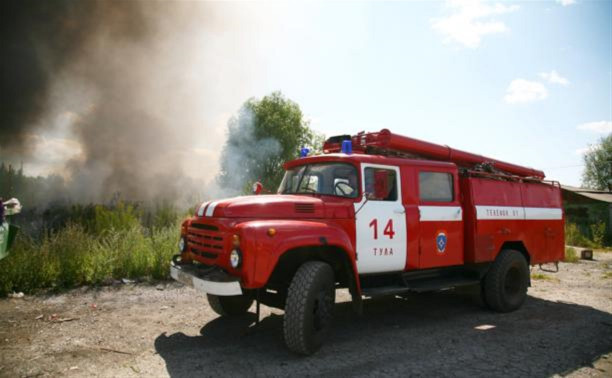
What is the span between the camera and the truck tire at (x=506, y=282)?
6.65m

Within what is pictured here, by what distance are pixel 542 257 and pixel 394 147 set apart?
4114 mm

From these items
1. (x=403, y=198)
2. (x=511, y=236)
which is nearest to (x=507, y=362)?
(x=403, y=198)

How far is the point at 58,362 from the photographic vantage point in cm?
422

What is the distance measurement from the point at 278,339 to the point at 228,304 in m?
1.07

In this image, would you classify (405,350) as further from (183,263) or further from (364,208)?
(183,263)

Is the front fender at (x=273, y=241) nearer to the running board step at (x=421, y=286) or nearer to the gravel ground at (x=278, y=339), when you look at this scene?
the running board step at (x=421, y=286)

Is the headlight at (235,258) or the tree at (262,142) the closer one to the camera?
the headlight at (235,258)

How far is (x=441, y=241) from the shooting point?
19.6 feet

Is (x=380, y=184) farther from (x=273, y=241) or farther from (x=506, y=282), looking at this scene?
(x=506, y=282)

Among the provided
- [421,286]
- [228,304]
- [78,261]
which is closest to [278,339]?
[228,304]

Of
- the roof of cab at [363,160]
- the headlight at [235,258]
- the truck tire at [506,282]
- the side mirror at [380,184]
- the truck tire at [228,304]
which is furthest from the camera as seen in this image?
the truck tire at [506,282]

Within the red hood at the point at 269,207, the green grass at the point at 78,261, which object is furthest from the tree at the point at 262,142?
the red hood at the point at 269,207

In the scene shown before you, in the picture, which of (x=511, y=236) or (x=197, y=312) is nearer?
(x=197, y=312)

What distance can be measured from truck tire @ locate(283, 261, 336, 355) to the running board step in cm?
71
